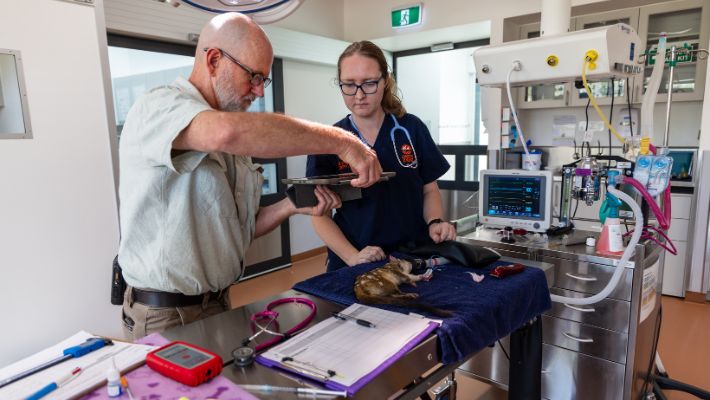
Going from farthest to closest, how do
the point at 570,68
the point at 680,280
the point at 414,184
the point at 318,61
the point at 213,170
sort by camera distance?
1. the point at 318,61
2. the point at 680,280
3. the point at 570,68
4. the point at 414,184
5. the point at 213,170

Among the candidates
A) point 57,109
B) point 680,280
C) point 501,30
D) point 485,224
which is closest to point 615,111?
point 501,30

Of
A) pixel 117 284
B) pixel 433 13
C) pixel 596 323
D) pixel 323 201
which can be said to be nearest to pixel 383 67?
pixel 323 201

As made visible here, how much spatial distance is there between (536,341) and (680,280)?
2.72 meters

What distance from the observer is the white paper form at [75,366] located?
75 cm

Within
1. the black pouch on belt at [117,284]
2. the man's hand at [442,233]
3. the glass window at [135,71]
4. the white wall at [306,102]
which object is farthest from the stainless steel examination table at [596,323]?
the white wall at [306,102]

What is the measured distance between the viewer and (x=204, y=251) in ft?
3.71

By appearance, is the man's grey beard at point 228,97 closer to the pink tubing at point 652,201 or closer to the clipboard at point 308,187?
the clipboard at point 308,187

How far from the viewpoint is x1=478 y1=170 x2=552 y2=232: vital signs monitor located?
204 centimetres

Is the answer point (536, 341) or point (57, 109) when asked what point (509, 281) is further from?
point (57, 109)

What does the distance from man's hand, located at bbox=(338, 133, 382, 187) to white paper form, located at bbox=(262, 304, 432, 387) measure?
312 millimetres

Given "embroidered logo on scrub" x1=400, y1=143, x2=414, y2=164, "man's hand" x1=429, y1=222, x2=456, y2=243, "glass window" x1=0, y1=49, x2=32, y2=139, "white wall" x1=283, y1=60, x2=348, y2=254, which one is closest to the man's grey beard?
"embroidered logo on scrub" x1=400, y1=143, x2=414, y2=164

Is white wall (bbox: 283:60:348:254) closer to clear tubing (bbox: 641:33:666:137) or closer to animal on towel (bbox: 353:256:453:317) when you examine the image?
clear tubing (bbox: 641:33:666:137)

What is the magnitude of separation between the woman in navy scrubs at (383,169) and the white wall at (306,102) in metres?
2.75

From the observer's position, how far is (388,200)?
64.5 inches
